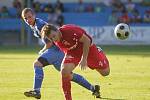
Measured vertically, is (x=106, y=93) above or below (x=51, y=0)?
below

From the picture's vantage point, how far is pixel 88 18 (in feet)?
132

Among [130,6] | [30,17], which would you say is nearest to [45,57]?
[30,17]

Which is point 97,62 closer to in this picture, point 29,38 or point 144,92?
point 144,92

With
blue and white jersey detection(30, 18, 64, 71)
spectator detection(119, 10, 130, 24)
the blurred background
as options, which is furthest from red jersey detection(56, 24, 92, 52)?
spectator detection(119, 10, 130, 24)

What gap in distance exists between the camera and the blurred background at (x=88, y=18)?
38.9 m

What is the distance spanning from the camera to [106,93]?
14719 millimetres

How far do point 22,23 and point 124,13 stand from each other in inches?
258

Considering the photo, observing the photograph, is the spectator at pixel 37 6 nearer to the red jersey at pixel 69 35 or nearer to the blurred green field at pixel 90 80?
the blurred green field at pixel 90 80

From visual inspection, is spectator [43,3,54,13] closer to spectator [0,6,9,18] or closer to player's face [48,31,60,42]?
spectator [0,6,9,18]

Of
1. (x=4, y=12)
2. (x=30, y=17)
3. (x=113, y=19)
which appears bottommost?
(x=30, y=17)

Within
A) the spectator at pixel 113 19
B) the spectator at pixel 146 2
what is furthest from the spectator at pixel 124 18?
the spectator at pixel 146 2

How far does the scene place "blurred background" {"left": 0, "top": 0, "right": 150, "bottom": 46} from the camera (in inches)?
1532

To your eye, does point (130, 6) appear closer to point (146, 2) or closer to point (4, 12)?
point (146, 2)

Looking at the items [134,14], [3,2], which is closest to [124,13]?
[134,14]
